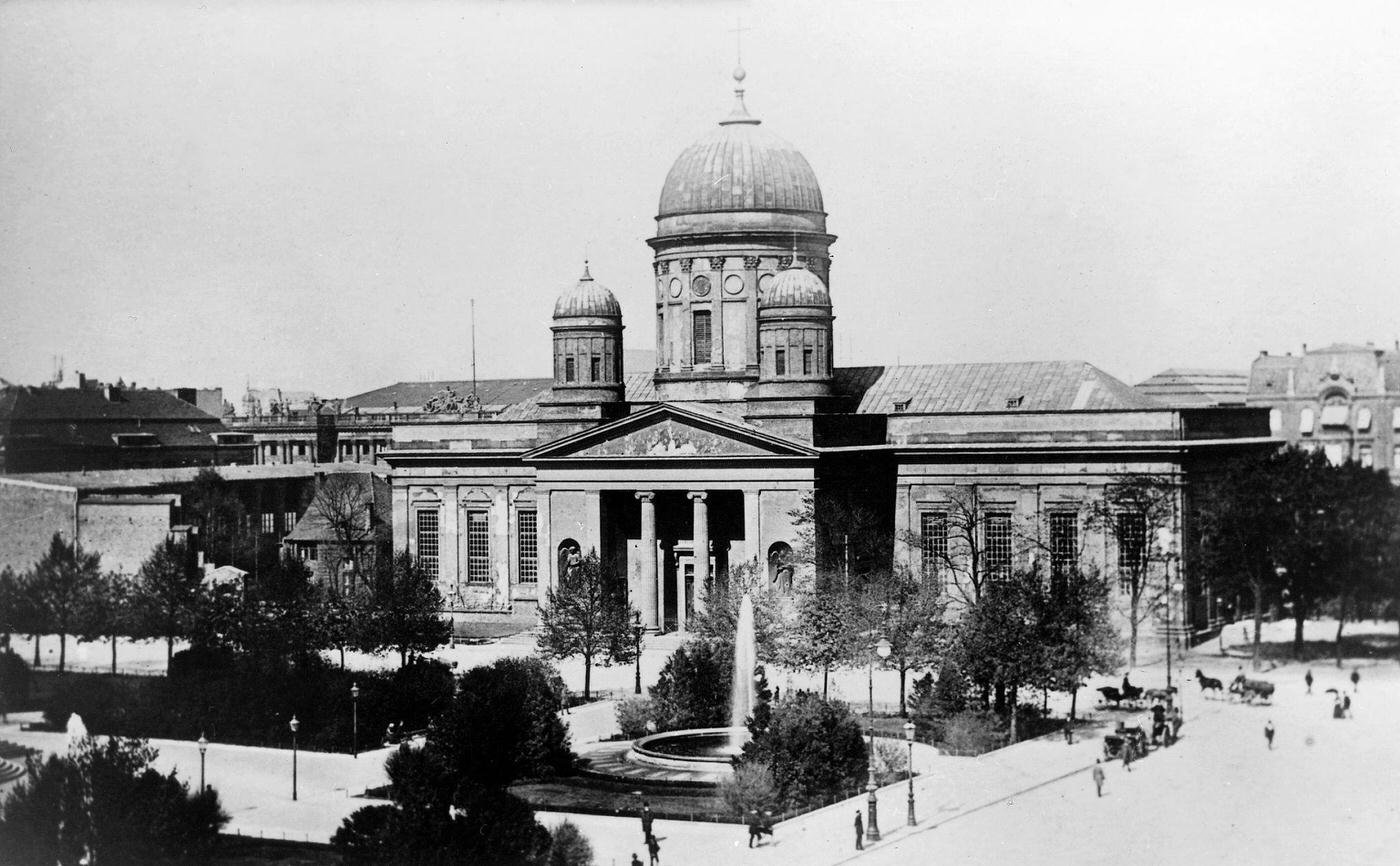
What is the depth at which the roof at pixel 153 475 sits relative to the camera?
170 ft

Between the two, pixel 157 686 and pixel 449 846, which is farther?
pixel 157 686

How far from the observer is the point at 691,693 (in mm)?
43188

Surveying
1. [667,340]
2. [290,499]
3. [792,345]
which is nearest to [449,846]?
[792,345]

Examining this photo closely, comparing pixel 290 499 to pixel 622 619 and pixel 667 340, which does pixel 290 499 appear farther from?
pixel 622 619

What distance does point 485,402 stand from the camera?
96.2 meters

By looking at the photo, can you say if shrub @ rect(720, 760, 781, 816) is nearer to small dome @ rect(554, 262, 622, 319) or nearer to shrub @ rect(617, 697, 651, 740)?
shrub @ rect(617, 697, 651, 740)

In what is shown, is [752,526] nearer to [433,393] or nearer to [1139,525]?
[1139,525]

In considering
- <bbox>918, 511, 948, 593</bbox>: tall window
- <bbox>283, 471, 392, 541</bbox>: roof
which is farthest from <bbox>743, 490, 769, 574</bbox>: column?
<bbox>283, 471, 392, 541</bbox>: roof

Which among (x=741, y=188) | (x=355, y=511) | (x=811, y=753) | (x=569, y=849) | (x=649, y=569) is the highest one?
(x=741, y=188)

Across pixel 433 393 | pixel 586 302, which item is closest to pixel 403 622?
pixel 586 302

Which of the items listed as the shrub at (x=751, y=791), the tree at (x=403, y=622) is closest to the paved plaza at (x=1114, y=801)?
the shrub at (x=751, y=791)

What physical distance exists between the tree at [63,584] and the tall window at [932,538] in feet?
89.2

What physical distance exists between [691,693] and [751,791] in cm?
872

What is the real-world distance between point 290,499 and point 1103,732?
51190 mm
